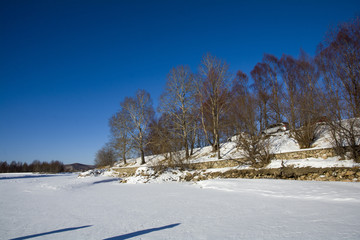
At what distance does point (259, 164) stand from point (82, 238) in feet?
40.9

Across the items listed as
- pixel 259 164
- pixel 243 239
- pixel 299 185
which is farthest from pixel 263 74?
pixel 243 239

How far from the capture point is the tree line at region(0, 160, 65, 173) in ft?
137

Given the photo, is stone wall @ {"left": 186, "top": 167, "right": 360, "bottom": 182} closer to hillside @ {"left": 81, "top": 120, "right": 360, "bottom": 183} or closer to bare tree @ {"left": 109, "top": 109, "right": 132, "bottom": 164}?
hillside @ {"left": 81, "top": 120, "right": 360, "bottom": 183}

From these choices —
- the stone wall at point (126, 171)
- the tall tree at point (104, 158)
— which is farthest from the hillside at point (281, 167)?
the tall tree at point (104, 158)

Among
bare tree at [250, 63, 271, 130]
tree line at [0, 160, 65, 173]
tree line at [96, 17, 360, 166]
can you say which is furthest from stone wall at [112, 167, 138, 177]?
tree line at [0, 160, 65, 173]

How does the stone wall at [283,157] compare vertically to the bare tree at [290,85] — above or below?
below

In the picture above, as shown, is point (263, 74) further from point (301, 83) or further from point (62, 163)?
point (62, 163)

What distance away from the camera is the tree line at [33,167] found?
4162 centimetres

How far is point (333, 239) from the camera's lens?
318cm

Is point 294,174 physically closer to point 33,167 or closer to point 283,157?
point 283,157

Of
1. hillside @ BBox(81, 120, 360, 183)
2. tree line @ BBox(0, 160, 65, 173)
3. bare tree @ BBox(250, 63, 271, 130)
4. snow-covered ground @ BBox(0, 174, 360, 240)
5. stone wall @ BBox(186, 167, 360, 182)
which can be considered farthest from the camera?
tree line @ BBox(0, 160, 65, 173)

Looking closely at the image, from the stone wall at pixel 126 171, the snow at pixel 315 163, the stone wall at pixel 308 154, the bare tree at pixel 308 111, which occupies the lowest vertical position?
the stone wall at pixel 126 171

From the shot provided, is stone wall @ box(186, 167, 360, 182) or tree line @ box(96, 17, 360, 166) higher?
tree line @ box(96, 17, 360, 166)

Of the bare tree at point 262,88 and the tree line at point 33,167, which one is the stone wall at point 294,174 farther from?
the tree line at point 33,167
